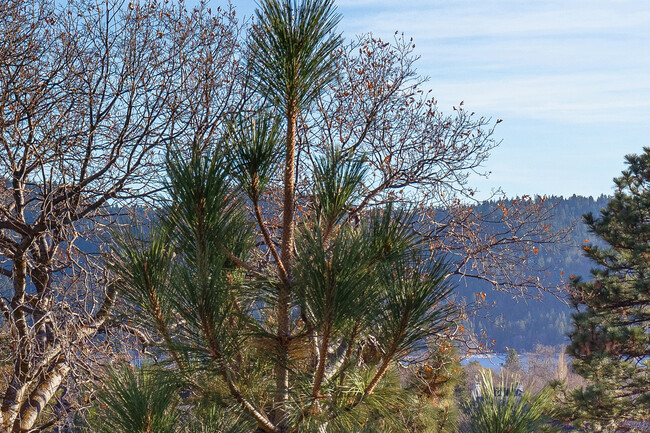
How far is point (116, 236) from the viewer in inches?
83.4

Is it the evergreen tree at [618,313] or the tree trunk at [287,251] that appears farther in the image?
the evergreen tree at [618,313]

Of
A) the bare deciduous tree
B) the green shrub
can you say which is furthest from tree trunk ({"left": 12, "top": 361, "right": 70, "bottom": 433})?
the green shrub

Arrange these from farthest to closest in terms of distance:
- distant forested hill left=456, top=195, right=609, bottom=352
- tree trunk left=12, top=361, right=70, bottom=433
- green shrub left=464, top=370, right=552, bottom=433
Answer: distant forested hill left=456, top=195, right=609, bottom=352, tree trunk left=12, top=361, right=70, bottom=433, green shrub left=464, top=370, right=552, bottom=433

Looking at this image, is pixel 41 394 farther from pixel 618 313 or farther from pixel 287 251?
pixel 618 313

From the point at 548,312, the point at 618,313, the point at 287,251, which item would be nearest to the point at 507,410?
the point at 287,251

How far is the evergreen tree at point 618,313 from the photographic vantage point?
11.0 metres

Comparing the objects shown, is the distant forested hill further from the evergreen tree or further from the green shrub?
the green shrub

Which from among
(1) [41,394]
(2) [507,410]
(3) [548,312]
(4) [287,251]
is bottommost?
(3) [548,312]

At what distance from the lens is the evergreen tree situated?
36.0 ft

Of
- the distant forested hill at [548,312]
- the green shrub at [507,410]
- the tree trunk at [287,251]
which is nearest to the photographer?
the tree trunk at [287,251]

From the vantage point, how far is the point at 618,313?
40.1 feet

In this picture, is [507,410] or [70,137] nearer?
[507,410]


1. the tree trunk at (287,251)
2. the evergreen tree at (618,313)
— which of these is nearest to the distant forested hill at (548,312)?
the evergreen tree at (618,313)

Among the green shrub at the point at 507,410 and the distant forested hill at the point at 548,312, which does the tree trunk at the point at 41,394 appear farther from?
the distant forested hill at the point at 548,312
